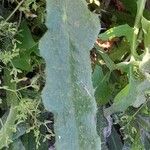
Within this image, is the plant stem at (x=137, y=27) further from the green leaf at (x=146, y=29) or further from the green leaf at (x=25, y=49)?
the green leaf at (x=25, y=49)

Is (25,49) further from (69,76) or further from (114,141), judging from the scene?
Answer: (114,141)

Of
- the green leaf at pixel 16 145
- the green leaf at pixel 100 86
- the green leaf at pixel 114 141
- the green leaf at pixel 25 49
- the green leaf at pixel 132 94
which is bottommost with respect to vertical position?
the green leaf at pixel 114 141

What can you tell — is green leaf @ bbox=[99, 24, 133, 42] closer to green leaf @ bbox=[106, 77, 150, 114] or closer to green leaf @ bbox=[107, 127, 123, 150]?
green leaf @ bbox=[106, 77, 150, 114]

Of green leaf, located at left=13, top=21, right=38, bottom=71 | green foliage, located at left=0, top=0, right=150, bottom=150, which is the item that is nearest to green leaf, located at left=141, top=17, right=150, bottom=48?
green foliage, located at left=0, top=0, right=150, bottom=150

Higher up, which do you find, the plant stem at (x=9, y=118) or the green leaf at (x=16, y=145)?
the plant stem at (x=9, y=118)

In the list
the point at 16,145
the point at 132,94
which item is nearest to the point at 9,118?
the point at 16,145

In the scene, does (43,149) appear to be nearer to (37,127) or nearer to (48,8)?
(37,127)

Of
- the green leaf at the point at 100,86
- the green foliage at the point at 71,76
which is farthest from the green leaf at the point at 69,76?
the green leaf at the point at 100,86

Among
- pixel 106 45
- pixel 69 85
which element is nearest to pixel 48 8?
pixel 69 85
